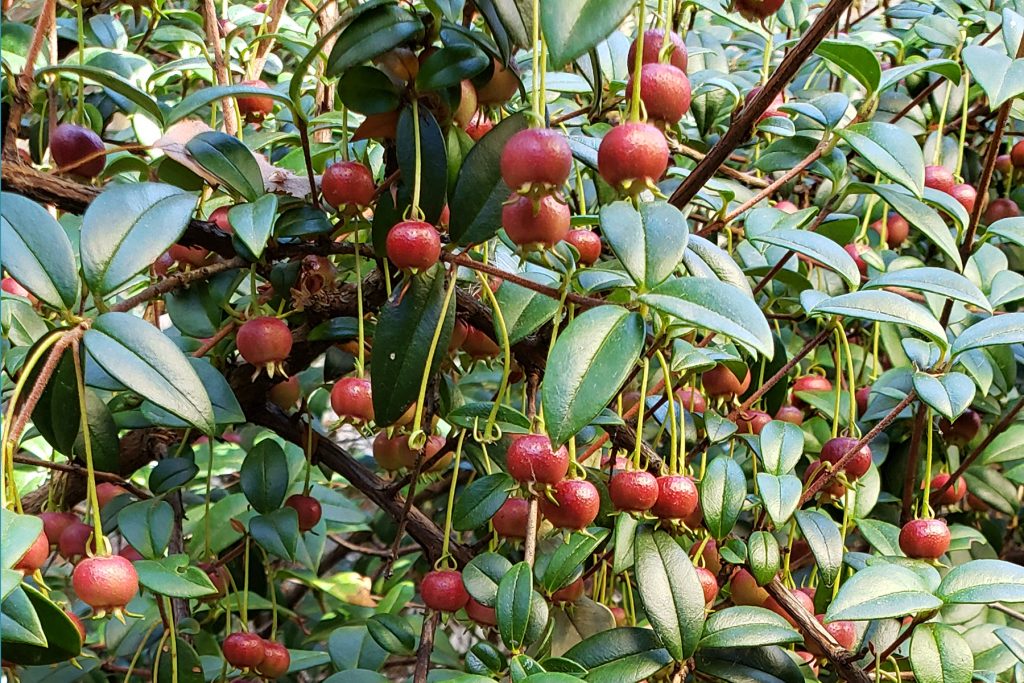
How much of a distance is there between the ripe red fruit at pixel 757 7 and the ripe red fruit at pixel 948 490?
1.90ft

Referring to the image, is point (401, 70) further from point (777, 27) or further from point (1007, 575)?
point (777, 27)

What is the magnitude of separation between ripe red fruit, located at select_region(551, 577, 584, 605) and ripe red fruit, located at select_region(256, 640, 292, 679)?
0.27 meters

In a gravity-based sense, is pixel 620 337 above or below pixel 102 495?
above

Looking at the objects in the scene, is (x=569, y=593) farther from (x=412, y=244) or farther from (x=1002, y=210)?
(x=1002, y=210)

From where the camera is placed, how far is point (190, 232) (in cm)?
80

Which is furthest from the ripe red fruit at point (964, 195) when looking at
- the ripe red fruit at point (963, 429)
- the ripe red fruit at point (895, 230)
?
the ripe red fruit at point (963, 429)

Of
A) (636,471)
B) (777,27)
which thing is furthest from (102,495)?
(777,27)

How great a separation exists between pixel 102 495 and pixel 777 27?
1338 mm

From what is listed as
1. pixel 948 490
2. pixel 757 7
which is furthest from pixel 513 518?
pixel 948 490

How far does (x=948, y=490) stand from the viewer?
105 centimetres

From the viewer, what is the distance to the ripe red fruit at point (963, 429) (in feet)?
3.47

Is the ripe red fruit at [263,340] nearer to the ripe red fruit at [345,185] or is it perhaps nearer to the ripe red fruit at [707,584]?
the ripe red fruit at [345,185]

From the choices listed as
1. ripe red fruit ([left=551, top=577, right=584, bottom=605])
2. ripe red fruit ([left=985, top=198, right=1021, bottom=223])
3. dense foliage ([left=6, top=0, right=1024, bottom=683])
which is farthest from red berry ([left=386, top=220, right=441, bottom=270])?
ripe red fruit ([left=985, top=198, right=1021, bottom=223])

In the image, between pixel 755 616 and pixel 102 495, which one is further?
pixel 102 495
